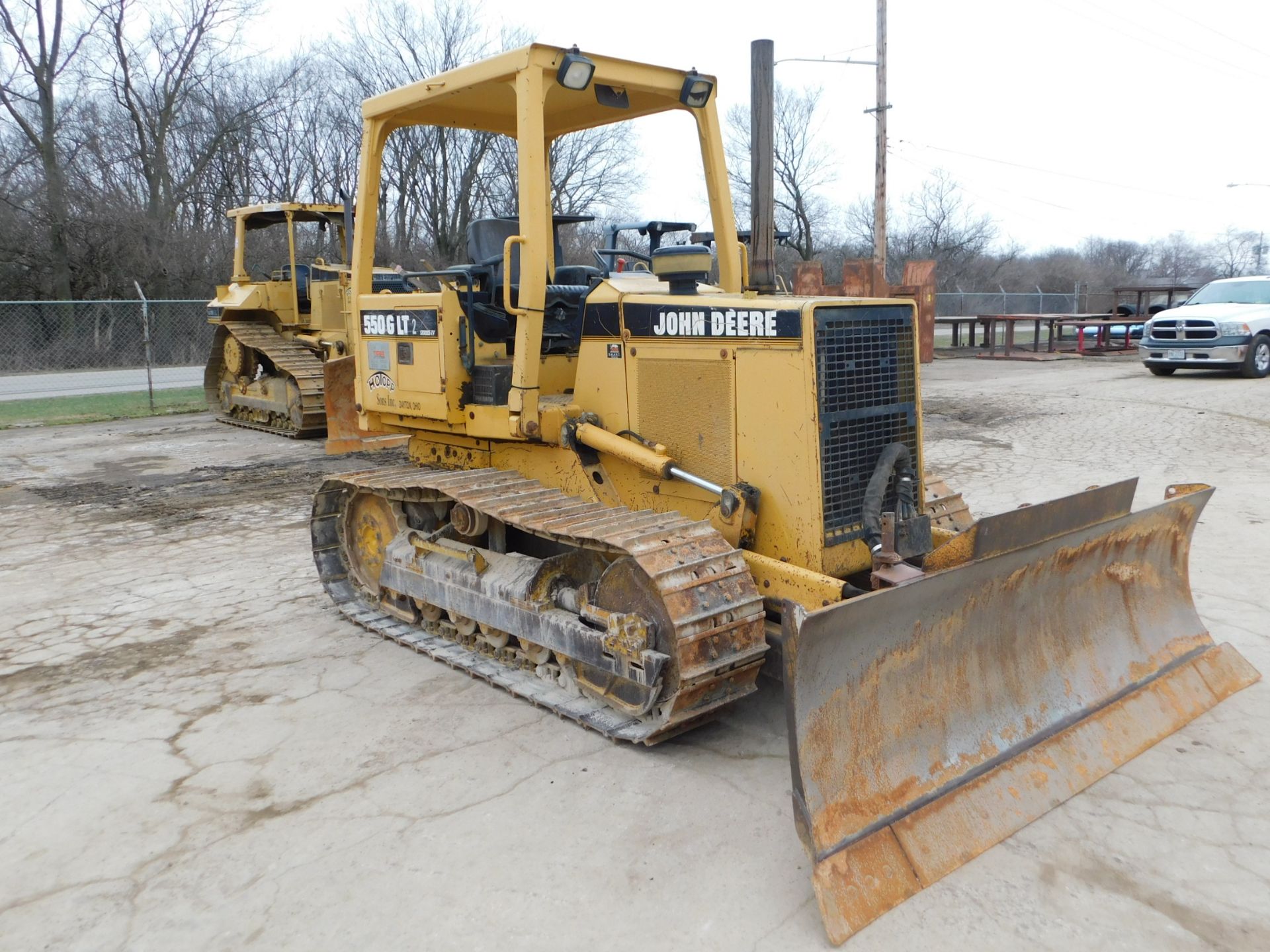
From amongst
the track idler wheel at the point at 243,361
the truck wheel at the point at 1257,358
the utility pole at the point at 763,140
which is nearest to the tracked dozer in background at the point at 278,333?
the track idler wheel at the point at 243,361

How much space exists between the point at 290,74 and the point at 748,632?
36.9 m

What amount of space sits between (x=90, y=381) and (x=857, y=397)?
17.0 meters

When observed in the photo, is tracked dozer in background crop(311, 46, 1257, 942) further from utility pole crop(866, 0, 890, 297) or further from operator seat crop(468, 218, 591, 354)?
utility pole crop(866, 0, 890, 297)

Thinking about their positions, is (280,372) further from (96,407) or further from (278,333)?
(96,407)

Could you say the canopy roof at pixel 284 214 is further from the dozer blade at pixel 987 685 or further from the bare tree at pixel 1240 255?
the bare tree at pixel 1240 255

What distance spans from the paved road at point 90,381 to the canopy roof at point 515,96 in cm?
1404

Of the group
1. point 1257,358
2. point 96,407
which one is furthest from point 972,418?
point 96,407

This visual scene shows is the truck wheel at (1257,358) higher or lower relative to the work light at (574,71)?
lower

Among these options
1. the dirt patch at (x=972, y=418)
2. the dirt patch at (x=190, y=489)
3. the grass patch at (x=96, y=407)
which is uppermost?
the grass patch at (x=96, y=407)

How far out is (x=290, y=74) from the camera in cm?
3509

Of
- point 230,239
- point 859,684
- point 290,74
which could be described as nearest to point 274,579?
point 859,684

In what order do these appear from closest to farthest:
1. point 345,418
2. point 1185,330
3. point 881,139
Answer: point 345,418
point 1185,330
point 881,139

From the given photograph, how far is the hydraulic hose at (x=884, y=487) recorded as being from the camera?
12.6 ft

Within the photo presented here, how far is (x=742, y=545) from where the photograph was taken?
4121 millimetres
